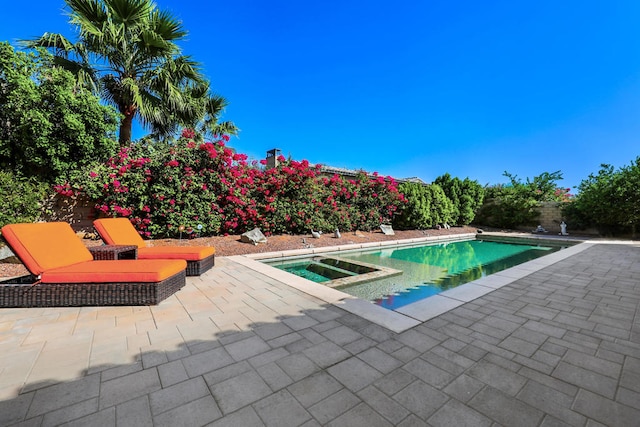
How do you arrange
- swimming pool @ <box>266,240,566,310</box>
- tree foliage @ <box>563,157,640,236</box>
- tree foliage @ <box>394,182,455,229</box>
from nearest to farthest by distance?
swimming pool @ <box>266,240,566,310</box> → tree foliage @ <box>563,157,640,236</box> → tree foliage @ <box>394,182,455,229</box>

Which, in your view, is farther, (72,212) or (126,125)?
(126,125)

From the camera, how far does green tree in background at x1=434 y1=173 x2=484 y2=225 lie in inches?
579

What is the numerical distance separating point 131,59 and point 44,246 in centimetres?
684

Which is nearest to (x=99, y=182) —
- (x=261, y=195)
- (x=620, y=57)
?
(x=261, y=195)

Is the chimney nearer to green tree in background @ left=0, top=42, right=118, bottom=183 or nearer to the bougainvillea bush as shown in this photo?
the bougainvillea bush

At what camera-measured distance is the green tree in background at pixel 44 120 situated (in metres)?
5.64

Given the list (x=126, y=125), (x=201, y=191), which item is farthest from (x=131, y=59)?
(x=201, y=191)

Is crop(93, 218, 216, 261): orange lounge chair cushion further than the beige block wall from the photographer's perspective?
No

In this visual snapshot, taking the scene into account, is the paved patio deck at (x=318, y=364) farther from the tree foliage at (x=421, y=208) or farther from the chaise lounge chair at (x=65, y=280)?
the tree foliage at (x=421, y=208)

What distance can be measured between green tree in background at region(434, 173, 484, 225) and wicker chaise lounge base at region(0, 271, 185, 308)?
14875mm

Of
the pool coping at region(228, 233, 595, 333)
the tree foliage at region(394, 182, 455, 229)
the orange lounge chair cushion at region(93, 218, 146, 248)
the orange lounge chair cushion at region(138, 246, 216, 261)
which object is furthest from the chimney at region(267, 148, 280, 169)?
the orange lounge chair cushion at region(138, 246, 216, 261)

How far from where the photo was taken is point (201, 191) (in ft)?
23.5

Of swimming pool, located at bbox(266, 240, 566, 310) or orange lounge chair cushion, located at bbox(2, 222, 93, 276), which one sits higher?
orange lounge chair cushion, located at bbox(2, 222, 93, 276)

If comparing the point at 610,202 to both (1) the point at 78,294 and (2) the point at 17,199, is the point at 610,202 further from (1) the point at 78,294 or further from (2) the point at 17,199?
(2) the point at 17,199
